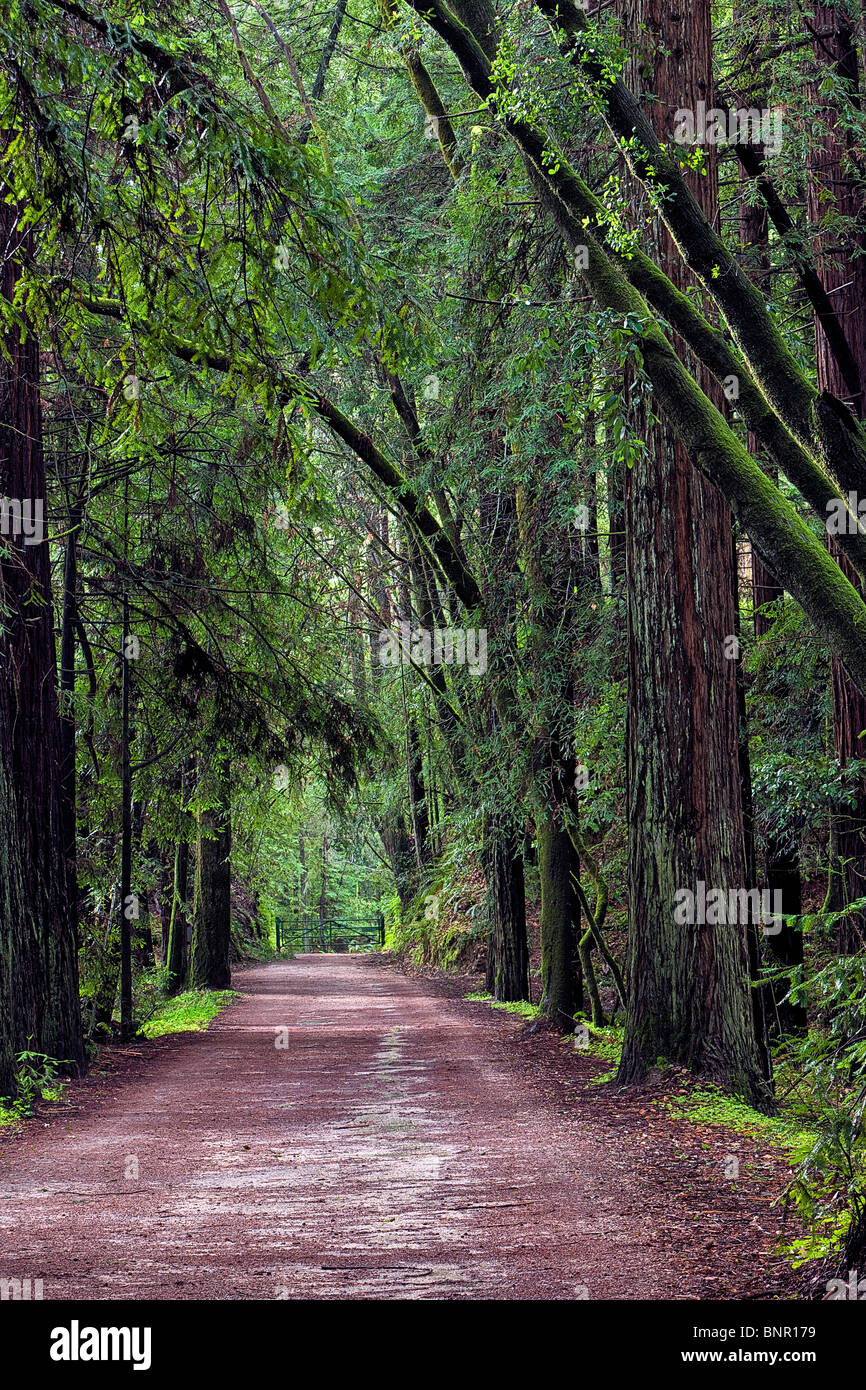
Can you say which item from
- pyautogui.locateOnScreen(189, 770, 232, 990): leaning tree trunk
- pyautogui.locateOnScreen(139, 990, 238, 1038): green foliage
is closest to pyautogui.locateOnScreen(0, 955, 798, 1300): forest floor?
pyautogui.locateOnScreen(139, 990, 238, 1038): green foliage

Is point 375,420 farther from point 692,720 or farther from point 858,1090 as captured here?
point 858,1090

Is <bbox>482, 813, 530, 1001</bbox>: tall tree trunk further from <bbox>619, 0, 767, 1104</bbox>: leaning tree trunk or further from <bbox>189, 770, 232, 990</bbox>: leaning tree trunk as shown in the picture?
<bbox>619, 0, 767, 1104</bbox>: leaning tree trunk

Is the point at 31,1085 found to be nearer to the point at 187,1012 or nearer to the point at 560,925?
the point at 560,925

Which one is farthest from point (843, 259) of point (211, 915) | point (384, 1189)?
point (211, 915)

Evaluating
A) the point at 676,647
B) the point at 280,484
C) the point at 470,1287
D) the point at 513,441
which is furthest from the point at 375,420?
the point at 470,1287

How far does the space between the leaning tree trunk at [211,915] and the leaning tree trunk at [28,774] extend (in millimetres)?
12010

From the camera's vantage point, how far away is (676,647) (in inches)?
388

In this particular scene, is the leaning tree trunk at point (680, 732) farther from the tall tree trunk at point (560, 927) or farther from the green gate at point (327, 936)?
the green gate at point (327, 936)

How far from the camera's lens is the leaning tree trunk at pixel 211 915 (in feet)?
80.3

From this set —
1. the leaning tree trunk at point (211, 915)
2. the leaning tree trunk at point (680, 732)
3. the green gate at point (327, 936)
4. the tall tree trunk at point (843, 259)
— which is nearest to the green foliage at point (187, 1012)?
the leaning tree trunk at point (211, 915)

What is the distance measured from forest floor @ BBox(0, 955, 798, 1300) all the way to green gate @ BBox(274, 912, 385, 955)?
4130 centimetres
